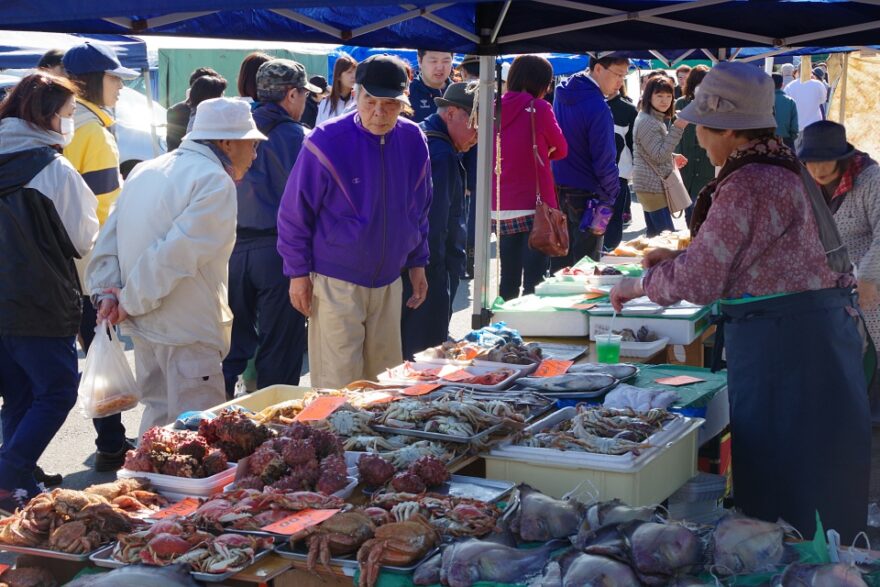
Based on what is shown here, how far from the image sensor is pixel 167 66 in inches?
500

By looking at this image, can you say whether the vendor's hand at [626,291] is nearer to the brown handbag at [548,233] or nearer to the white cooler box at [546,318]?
the white cooler box at [546,318]

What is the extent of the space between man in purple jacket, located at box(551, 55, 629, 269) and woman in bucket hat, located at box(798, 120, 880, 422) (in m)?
2.16

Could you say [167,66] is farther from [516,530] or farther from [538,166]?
[516,530]

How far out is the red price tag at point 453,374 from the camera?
12.3 ft

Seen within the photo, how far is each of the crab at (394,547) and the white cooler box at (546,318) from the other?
2.31 metres

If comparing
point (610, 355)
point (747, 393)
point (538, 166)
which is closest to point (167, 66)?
point (538, 166)

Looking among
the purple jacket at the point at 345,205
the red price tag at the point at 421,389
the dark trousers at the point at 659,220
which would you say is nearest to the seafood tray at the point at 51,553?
the red price tag at the point at 421,389

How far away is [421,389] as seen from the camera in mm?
3566

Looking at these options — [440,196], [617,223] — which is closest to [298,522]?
[440,196]

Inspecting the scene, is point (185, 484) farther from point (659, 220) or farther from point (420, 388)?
point (659, 220)

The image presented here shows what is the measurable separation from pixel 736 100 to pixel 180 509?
1978 millimetres

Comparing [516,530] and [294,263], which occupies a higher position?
[294,263]

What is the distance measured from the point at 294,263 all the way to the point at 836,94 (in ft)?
34.8

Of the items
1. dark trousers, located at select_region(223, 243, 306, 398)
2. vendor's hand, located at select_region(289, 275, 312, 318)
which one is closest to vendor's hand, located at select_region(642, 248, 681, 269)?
vendor's hand, located at select_region(289, 275, 312, 318)
